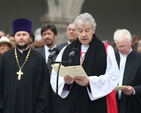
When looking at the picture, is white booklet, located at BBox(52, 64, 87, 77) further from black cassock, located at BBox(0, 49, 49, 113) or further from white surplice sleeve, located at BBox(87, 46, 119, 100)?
black cassock, located at BBox(0, 49, 49, 113)

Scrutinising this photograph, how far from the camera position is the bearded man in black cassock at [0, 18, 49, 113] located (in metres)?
6.41

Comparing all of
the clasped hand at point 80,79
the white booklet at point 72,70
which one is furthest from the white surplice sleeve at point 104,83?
the white booklet at point 72,70

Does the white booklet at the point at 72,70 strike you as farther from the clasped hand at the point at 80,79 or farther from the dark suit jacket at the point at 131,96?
the dark suit jacket at the point at 131,96

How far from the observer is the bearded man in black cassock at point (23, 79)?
6.41 meters

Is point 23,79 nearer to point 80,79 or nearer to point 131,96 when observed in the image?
point 80,79

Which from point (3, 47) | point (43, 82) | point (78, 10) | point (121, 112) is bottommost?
point (121, 112)

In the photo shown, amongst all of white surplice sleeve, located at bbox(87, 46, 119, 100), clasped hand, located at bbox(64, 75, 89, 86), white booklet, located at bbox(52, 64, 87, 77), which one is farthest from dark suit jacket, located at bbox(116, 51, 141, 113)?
white booklet, located at bbox(52, 64, 87, 77)

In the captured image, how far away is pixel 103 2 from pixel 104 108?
10.4m

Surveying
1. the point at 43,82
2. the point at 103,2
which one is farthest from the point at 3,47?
the point at 103,2

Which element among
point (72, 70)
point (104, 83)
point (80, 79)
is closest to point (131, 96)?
point (104, 83)

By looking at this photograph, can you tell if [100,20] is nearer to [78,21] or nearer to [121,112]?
[121,112]

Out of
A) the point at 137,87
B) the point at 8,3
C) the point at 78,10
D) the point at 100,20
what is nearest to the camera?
the point at 137,87

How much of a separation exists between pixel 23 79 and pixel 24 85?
3.1 inches

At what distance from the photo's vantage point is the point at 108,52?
6203mm
